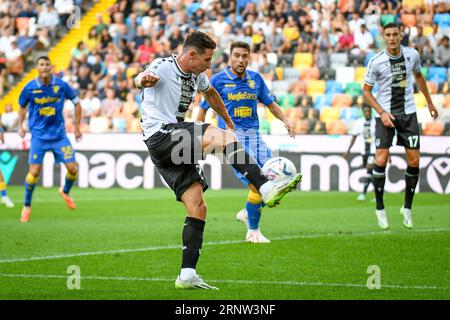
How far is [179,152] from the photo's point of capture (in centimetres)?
762

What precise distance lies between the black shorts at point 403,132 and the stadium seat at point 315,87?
11358 millimetres

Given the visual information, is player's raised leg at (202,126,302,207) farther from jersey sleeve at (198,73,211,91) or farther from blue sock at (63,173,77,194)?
blue sock at (63,173,77,194)

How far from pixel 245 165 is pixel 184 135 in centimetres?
60

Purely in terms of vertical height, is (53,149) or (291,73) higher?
(291,73)

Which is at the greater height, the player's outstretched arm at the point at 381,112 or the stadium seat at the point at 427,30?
the stadium seat at the point at 427,30

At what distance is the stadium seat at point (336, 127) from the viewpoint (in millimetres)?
22047

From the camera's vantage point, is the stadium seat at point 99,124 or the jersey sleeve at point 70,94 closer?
the jersey sleeve at point 70,94

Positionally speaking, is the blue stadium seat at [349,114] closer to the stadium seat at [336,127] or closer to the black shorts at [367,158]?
the stadium seat at [336,127]

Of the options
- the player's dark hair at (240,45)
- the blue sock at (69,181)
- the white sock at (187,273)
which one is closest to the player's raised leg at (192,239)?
the white sock at (187,273)

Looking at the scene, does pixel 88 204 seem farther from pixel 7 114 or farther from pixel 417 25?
pixel 417 25

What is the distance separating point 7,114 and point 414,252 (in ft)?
58.8

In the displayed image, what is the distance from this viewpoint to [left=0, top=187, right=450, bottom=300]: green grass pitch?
7.60 metres

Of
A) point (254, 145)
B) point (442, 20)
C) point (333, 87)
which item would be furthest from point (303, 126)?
point (254, 145)

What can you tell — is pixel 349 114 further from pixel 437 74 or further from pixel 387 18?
pixel 387 18
